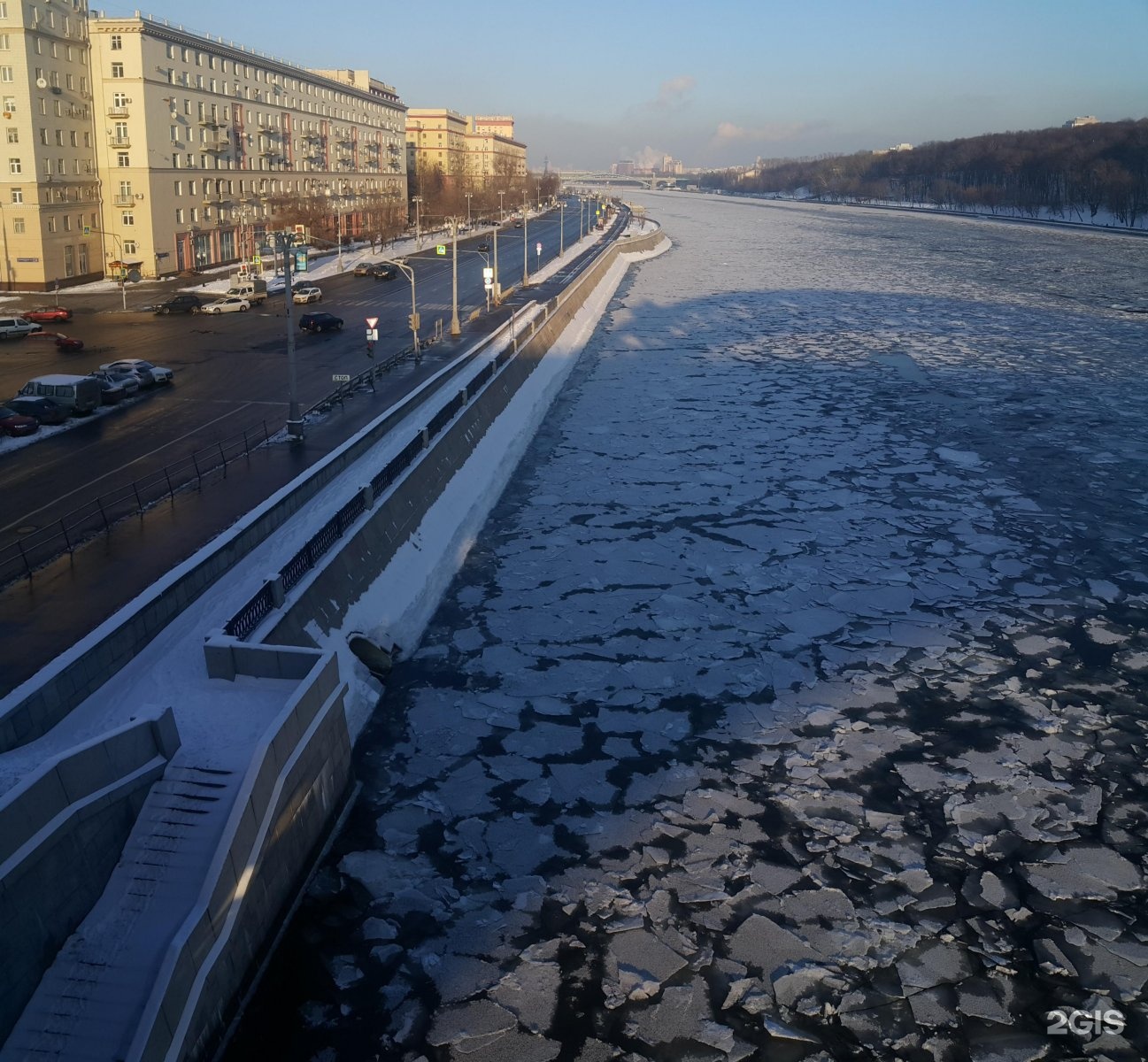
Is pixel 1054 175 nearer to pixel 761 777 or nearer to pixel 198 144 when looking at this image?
pixel 198 144

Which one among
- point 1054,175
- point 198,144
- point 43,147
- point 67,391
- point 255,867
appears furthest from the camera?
point 1054,175

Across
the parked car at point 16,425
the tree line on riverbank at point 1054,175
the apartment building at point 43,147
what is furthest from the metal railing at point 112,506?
the tree line on riverbank at point 1054,175

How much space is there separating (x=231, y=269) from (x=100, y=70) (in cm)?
1340

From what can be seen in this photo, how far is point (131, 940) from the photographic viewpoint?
926 cm

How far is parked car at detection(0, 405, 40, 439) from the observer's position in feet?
81.1

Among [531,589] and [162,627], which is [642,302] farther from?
[162,627]

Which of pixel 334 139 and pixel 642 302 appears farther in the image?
pixel 334 139

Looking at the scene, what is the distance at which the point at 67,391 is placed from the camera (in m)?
26.9

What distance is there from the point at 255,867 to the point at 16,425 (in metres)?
19.0

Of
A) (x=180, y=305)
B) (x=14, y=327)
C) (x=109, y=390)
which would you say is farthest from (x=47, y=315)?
(x=109, y=390)

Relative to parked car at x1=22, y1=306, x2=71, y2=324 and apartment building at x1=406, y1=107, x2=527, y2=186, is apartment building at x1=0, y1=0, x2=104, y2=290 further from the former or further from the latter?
apartment building at x1=406, y1=107, x2=527, y2=186

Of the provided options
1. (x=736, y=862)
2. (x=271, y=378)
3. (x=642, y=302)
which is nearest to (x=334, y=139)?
(x=642, y=302)

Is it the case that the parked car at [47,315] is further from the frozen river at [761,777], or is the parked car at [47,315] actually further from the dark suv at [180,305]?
the frozen river at [761,777]

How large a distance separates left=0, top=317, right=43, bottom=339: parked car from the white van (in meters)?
15.1
